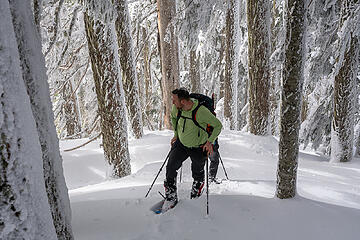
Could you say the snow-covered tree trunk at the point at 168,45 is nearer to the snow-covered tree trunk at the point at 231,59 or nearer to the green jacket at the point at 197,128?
the snow-covered tree trunk at the point at 231,59

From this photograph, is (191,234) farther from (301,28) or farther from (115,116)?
(115,116)

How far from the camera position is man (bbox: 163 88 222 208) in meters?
3.48

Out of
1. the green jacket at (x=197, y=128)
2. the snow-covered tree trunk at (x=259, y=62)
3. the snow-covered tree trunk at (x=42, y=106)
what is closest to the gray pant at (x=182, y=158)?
the green jacket at (x=197, y=128)

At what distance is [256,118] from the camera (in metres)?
8.58

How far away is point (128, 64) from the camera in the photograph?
30.1ft

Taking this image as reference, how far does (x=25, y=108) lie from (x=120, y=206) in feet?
8.40

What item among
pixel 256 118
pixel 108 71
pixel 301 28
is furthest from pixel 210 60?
pixel 301 28

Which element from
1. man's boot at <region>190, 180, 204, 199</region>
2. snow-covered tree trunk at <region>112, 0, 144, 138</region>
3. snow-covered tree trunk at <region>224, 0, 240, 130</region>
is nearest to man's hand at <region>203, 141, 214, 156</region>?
man's boot at <region>190, 180, 204, 199</region>

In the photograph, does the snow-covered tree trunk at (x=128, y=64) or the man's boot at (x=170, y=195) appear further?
the snow-covered tree trunk at (x=128, y=64)

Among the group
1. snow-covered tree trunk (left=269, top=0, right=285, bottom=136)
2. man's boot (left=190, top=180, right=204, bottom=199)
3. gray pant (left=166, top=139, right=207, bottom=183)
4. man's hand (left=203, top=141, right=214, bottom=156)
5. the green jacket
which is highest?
snow-covered tree trunk (left=269, top=0, right=285, bottom=136)

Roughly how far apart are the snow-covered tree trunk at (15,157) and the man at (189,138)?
7.51 ft

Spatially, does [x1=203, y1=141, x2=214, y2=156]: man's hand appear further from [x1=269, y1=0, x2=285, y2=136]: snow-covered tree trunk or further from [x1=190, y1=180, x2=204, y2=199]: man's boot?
[x1=269, y1=0, x2=285, y2=136]: snow-covered tree trunk

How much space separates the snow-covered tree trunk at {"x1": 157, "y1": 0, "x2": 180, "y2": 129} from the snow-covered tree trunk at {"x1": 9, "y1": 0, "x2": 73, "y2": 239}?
6194 mm

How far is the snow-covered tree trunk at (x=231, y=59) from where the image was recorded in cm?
1147
